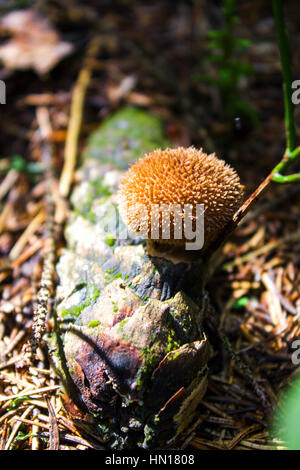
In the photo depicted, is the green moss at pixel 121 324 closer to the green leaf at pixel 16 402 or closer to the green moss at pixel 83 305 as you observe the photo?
the green moss at pixel 83 305

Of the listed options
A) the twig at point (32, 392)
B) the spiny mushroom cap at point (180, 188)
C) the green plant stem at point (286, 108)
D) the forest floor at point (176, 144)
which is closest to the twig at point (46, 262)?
the forest floor at point (176, 144)

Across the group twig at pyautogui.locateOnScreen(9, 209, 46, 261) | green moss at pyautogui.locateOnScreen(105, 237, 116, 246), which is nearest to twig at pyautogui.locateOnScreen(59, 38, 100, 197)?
twig at pyautogui.locateOnScreen(9, 209, 46, 261)

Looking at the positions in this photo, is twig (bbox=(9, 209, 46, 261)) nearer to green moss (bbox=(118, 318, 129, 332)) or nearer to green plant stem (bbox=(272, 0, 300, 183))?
green moss (bbox=(118, 318, 129, 332))

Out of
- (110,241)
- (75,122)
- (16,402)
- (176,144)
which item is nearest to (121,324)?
(110,241)

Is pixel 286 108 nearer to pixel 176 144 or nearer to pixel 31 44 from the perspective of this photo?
pixel 176 144

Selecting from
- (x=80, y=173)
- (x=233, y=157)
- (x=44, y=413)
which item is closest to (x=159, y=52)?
(x=233, y=157)
